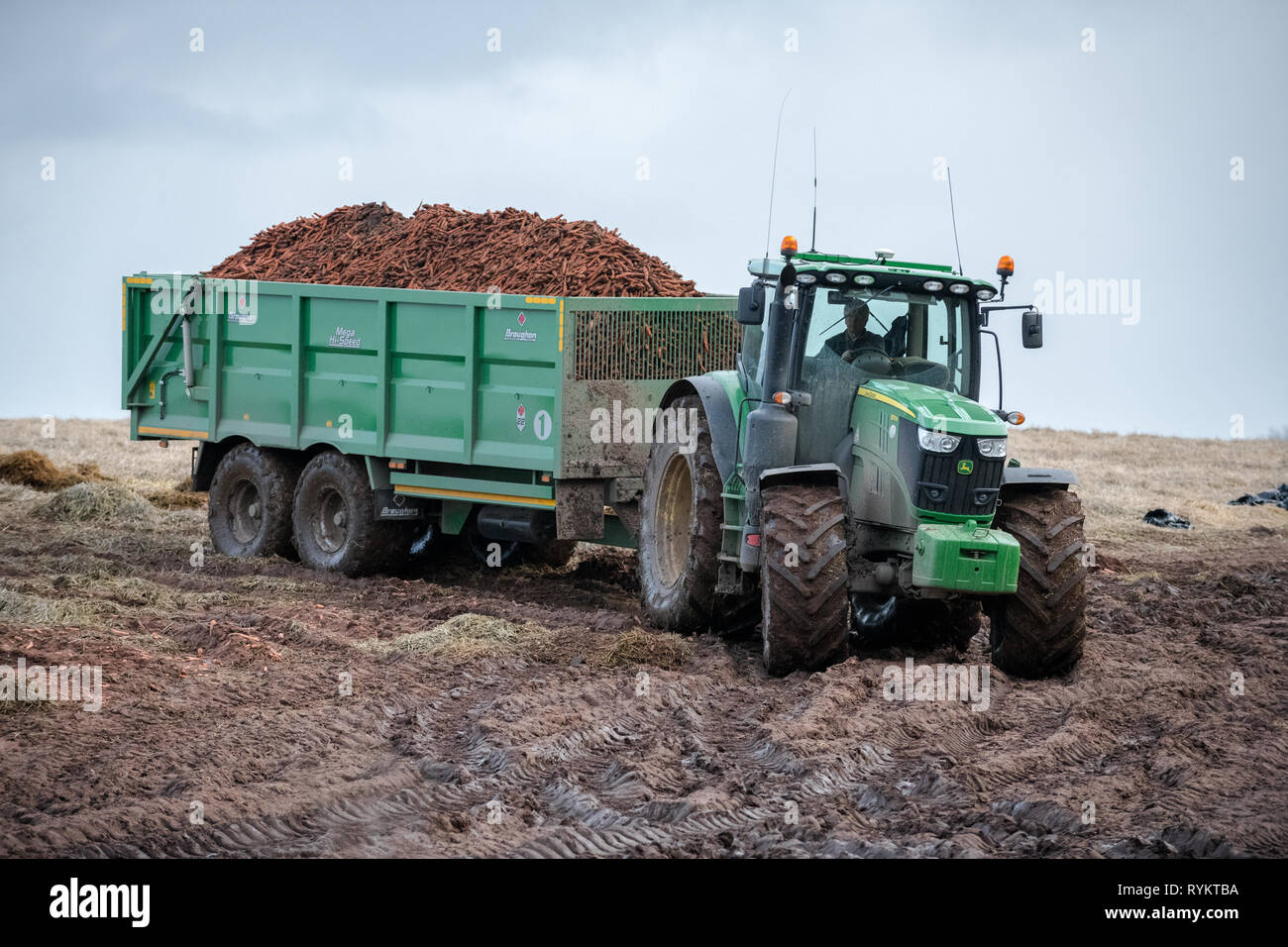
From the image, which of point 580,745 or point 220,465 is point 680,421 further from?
point 220,465

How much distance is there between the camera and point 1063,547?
27.9ft

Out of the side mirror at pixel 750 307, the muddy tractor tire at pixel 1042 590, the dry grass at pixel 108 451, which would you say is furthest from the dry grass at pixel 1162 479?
the dry grass at pixel 108 451

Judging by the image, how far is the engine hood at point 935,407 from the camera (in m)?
8.28

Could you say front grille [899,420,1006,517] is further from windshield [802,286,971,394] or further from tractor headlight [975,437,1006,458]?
windshield [802,286,971,394]

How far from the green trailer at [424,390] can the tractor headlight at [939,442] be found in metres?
Answer: 3.25

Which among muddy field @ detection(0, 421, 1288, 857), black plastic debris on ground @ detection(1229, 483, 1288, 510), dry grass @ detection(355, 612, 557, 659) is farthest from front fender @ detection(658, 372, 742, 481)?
black plastic debris on ground @ detection(1229, 483, 1288, 510)

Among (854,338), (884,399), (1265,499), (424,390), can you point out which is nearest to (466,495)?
(424,390)

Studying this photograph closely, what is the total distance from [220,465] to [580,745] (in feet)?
25.1

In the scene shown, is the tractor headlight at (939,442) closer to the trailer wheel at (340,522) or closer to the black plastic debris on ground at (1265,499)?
the trailer wheel at (340,522)

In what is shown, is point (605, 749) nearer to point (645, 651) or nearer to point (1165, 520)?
point (645, 651)

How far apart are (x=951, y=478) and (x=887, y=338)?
1266 mm

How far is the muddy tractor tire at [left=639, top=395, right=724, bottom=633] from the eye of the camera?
9539mm

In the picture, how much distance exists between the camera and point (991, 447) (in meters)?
8.34
